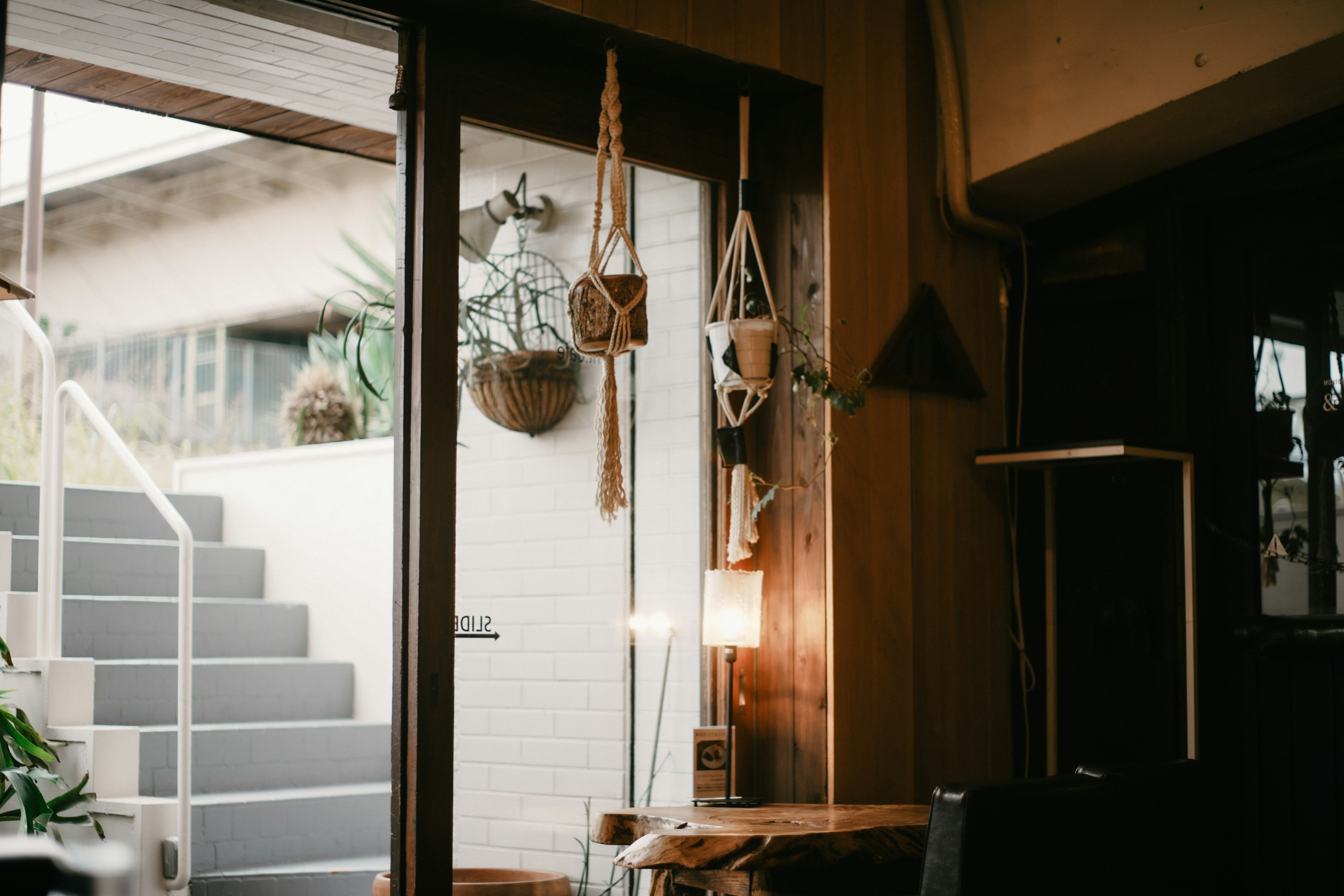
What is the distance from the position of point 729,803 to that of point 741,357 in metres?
1.01

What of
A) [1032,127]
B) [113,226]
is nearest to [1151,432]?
[1032,127]

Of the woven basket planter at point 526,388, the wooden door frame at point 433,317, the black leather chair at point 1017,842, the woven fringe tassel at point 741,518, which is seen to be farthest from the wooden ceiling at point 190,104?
the black leather chair at point 1017,842

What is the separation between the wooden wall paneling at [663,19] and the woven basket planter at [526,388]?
80 centimetres

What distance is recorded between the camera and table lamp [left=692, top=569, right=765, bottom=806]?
285 cm

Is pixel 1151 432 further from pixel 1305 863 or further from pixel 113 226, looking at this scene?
pixel 113 226

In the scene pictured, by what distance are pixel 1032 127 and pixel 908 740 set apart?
1.60m

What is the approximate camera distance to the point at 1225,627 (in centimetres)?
324

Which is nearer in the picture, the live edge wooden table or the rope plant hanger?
the live edge wooden table

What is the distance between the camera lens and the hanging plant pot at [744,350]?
116 inches

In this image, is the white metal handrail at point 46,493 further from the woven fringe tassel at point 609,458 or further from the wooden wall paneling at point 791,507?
the wooden wall paneling at point 791,507

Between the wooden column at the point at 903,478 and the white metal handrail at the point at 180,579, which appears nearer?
the wooden column at the point at 903,478

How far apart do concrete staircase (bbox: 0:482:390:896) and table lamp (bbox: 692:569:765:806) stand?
67.5 inches

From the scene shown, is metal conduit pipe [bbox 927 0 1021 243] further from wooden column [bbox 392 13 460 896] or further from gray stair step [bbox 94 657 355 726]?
gray stair step [bbox 94 657 355 726]

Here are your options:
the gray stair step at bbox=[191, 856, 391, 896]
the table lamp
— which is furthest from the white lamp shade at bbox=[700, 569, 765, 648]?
the gray stair step at bbox=[191, 856, 391, 896]
